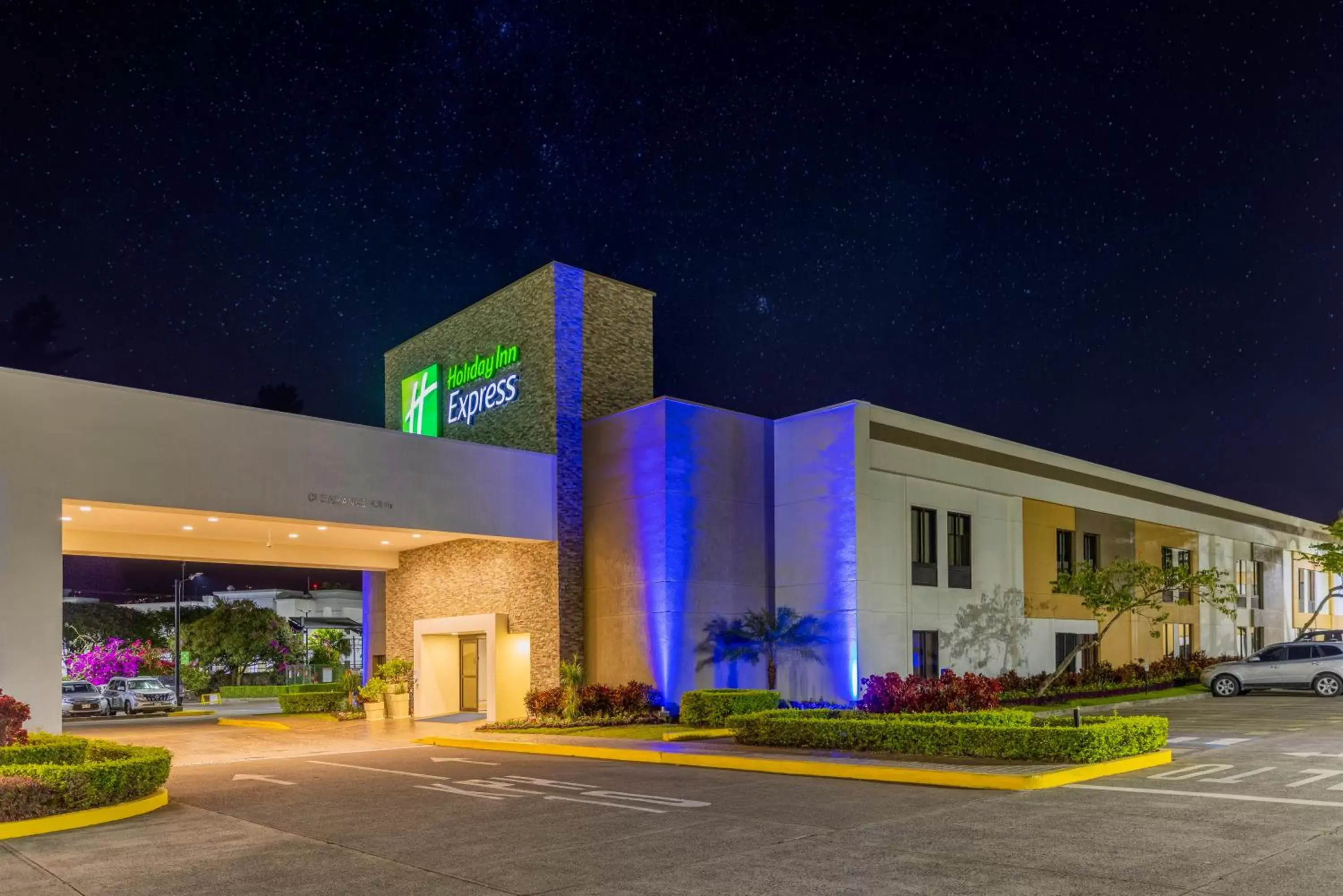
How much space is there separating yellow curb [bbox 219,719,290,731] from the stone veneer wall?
413 centimetres

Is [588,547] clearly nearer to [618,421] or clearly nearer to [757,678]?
[618,421]

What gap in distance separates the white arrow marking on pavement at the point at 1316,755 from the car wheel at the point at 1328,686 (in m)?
15.9

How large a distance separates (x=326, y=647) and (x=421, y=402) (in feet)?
114

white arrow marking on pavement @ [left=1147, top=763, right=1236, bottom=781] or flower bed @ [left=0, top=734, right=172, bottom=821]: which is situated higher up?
flower bed @ [left=0, top=734, right=172, bottom=821]

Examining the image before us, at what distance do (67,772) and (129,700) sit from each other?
107 feet

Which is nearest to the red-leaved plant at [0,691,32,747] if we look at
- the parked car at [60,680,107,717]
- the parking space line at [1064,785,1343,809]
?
the parking space line at [1064,785,1343,809]

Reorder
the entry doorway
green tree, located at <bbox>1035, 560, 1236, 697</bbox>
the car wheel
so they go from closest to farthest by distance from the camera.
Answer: green tree, located at <bbox>1035, 560, 1236, 697</bbox>, the car wheel, the entry doorway

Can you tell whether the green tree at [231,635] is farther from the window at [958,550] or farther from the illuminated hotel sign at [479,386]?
the window at [958,550]

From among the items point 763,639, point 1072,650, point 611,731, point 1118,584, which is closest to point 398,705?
point 611,731

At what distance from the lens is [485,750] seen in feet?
71.7

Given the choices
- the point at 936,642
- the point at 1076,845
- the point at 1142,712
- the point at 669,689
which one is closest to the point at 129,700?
the point at 669,689

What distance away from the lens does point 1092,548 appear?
35.1m

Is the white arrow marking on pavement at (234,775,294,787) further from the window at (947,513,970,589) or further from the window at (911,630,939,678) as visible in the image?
the window at (947,513,970,589)

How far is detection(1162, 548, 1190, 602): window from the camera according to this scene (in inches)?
1491
